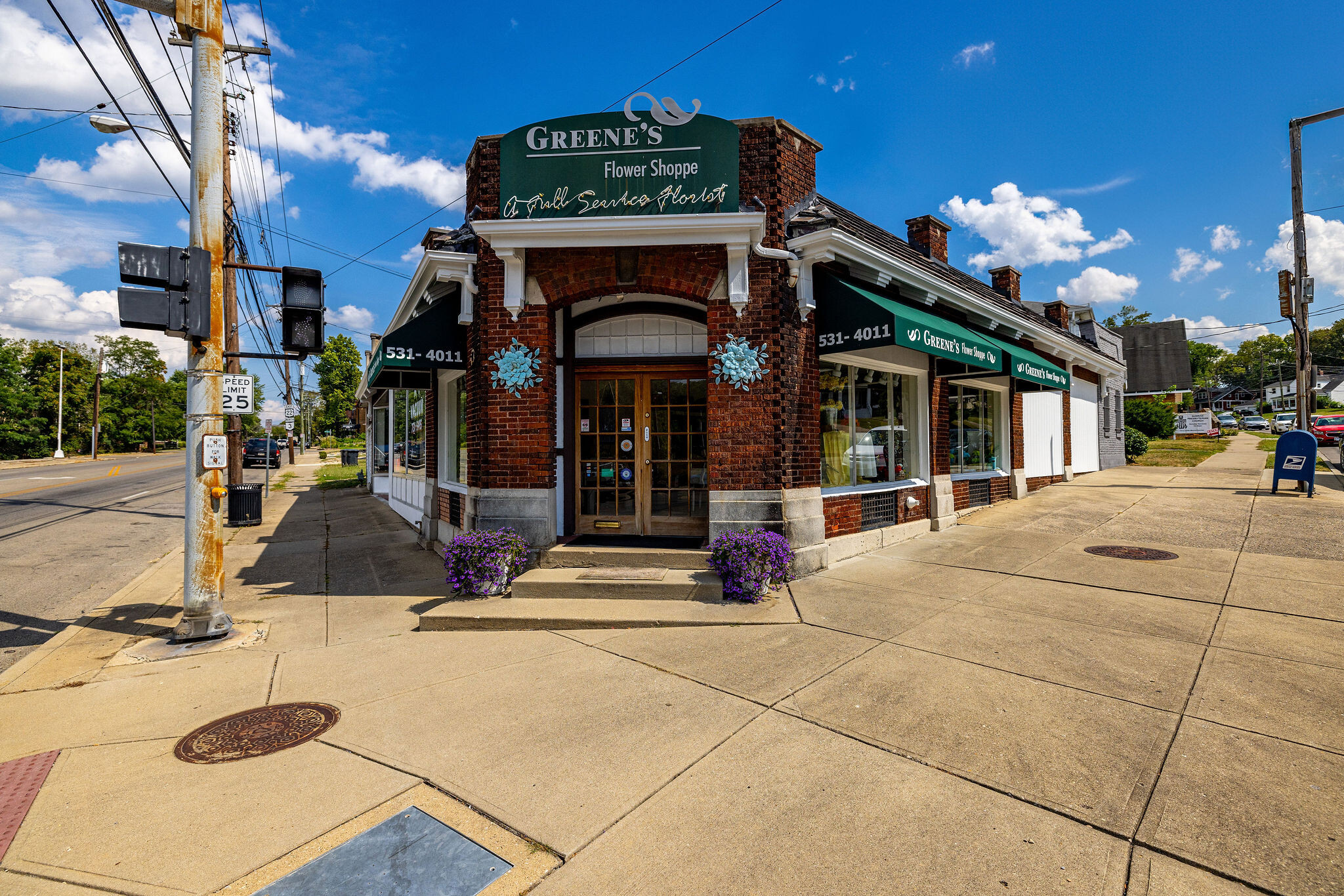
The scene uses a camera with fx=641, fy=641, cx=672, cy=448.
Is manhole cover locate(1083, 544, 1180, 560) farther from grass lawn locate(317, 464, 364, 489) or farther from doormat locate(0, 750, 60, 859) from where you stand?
grass lawn locate(317, 464, 364, 489)

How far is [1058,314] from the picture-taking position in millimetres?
17469

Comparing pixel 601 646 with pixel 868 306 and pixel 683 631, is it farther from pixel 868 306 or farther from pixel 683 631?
pixel 868 306

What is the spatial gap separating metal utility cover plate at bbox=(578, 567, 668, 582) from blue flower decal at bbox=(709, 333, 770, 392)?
230cm

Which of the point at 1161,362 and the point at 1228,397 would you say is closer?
the point at 1161,362

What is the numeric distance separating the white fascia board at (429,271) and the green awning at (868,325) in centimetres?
445

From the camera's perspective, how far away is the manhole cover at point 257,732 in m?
3.80

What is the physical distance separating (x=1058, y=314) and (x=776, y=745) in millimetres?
17815

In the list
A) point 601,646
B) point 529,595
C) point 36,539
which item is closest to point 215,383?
point 529,595

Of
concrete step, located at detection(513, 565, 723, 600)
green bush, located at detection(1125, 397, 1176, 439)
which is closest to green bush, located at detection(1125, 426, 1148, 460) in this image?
green bush, located at detection(1125, 397, 1176, 439)

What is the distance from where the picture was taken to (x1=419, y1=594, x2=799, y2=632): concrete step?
5992 mm

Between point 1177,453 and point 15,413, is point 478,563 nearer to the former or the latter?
point 1177,453

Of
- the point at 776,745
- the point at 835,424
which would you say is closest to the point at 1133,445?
the point at 835,424

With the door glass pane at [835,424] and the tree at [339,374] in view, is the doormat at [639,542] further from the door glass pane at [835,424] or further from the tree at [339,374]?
the tree at [339,374]

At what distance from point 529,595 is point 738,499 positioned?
2543 mm
